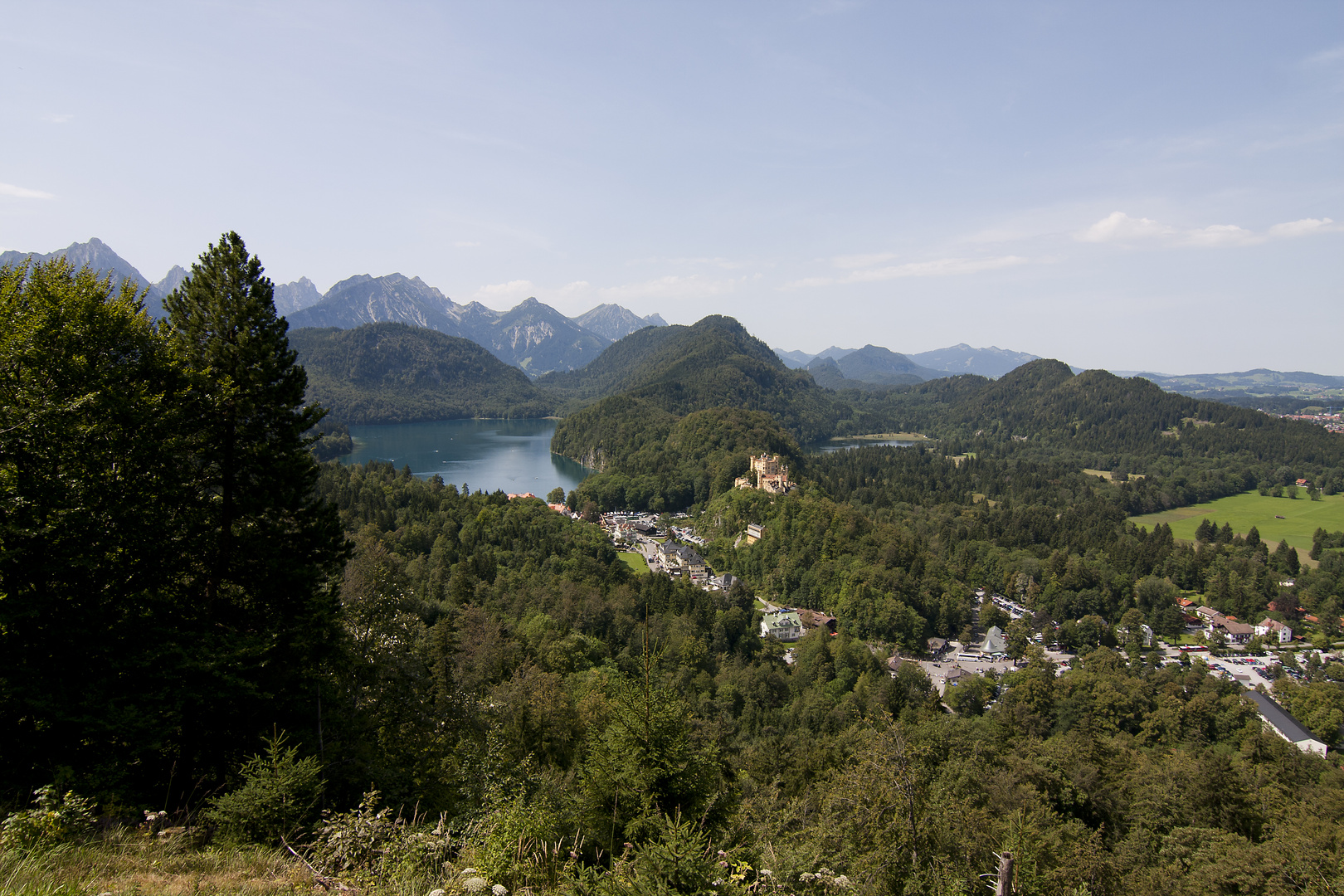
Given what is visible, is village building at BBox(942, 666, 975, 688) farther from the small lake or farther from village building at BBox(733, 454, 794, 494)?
the small lake

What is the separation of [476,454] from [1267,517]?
364 feet

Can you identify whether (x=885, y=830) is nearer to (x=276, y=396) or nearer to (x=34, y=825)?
(x=34, y=825)

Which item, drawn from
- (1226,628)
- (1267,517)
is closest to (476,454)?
(1226,628)

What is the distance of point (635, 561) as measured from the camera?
49938 mm

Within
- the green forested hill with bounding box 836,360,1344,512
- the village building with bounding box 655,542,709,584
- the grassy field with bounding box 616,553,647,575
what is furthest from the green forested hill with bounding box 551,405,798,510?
the green forested hill with bounding box 836,360,1344,512

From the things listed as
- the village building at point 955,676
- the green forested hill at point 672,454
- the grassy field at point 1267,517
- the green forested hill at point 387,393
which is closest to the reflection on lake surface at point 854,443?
the green forested hill at point 387,393

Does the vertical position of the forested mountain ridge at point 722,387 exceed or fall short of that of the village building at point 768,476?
it exceeds it

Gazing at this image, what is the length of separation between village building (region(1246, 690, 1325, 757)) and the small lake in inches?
2505

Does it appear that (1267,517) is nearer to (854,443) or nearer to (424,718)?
(854,443)

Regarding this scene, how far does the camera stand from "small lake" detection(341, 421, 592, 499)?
82562 mm

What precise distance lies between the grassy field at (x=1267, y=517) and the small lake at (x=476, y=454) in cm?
7567

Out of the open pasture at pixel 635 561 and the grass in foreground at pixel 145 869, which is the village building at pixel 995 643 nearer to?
the open pasture at pixel 635 561

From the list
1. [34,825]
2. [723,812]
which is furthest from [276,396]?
[723,812]

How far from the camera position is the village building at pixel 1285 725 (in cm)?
2467
